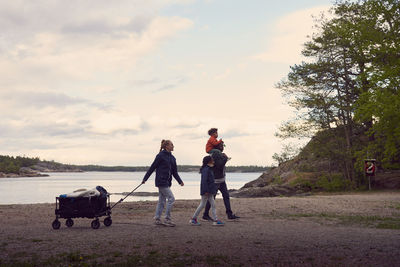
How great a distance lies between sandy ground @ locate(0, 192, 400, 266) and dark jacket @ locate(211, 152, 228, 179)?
139cm

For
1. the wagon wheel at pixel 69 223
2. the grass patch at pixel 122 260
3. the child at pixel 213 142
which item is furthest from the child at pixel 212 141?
the grass patch at pixel 122 260

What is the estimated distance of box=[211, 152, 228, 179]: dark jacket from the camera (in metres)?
12.2

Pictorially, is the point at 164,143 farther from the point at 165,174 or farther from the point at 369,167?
the point at 369,167

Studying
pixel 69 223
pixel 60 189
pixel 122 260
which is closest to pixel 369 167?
pixel 69 223

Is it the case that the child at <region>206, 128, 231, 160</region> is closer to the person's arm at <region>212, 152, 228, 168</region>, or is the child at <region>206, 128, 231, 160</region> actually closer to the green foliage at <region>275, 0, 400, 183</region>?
the person's arm at <region>212, 152, 228, 168</region>

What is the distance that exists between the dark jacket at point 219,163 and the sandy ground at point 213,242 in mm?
1391

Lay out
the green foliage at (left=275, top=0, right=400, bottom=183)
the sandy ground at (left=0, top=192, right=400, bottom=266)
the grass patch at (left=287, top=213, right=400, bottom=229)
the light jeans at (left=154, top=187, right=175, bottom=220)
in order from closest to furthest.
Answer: the sandy ground at (left=0, top=192, right=400, bottom=266), the light jeans at (left=154, top=187, right=175, bottom=220), the grass patch at (left=287, top=213, right=400, bottom=229), the green foliage at (left=275, top=0, right=400, bottom=183)

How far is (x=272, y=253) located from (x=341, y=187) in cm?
2527

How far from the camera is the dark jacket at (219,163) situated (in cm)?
1223

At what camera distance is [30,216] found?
1434 cm

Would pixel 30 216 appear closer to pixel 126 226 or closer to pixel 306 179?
pixel 126 226

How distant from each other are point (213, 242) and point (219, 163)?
3.82 m

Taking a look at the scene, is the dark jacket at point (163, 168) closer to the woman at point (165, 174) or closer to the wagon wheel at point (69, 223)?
the woman at point (165, 174)

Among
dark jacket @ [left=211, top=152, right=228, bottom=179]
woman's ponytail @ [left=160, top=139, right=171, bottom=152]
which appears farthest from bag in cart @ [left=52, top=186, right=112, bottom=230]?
dark jacket @ [left=211, top=152, right=228, bottom=179]
